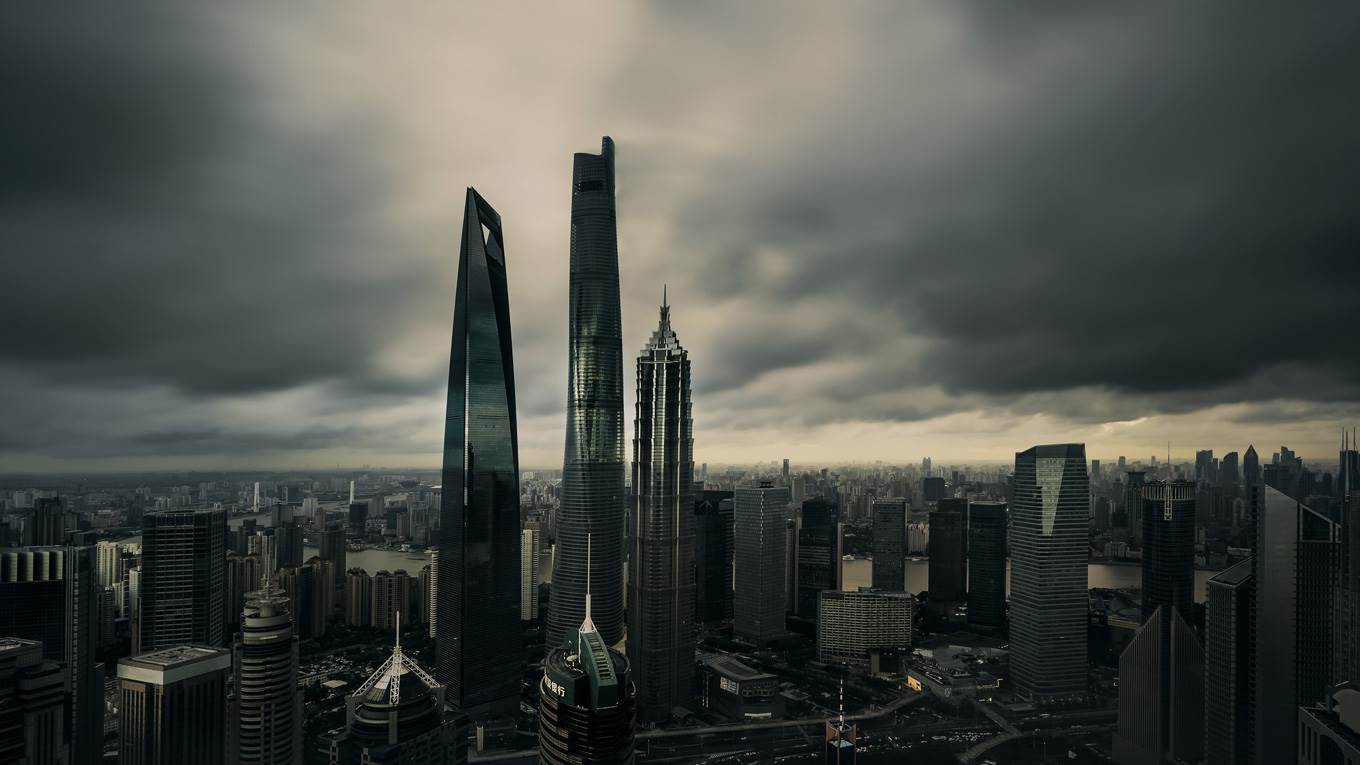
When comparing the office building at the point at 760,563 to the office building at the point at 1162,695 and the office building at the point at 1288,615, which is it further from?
the office building at the point at 1288,615

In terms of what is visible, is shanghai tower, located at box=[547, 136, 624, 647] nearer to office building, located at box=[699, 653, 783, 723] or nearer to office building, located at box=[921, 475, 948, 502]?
office building, located at box=[699, 653, 783, 723]

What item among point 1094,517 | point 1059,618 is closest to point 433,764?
point 1059,618

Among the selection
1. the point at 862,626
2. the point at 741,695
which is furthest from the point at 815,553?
the point at 741,695

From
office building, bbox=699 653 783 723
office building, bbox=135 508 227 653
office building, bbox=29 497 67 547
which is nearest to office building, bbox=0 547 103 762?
office building, bbox=29 497 67 547

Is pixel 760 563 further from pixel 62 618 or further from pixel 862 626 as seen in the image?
pixel 62 618

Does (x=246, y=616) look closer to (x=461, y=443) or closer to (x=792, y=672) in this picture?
(x=461, y=443)
